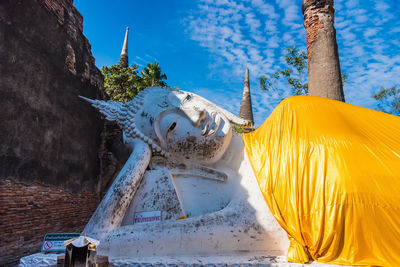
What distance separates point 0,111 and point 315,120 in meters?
3.60

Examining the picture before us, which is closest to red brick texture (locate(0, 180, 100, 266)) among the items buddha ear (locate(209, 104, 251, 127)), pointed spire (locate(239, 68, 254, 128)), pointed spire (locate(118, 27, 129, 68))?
buddha ear (locate(209, 104, 251, 127))

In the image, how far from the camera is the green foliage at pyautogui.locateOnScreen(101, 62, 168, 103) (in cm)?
983

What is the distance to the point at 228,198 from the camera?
236 cm

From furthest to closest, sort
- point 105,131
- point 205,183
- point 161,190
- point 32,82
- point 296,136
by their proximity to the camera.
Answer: point 105,131 → point 32,82 → point 205,183 → point 161,190 → point 296,136

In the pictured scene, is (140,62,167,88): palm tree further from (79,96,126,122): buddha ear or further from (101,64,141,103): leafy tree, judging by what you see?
(79,96,126,122): buddha ear

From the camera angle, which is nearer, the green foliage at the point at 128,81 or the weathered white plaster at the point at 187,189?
the weathered white plaster at the point at 187,189

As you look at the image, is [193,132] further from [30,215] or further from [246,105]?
[246,105]

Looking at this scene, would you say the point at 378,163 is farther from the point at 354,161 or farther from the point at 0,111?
the point at 0,111

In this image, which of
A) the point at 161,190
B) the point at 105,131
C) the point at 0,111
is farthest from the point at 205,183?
the point at 105,131

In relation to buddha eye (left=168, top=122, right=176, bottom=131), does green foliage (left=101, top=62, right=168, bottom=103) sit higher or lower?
higher

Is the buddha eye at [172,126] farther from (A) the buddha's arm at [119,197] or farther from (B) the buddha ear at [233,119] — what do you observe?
(B) the buddha ear at [233,119]

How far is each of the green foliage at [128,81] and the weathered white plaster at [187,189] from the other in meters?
7.14

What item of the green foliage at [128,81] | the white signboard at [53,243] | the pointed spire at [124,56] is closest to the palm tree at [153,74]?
the green foliage at [128,81]

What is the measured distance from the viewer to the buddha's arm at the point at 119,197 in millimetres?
1871
